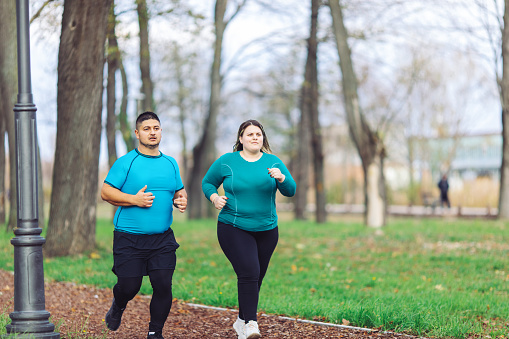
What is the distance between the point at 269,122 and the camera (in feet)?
149

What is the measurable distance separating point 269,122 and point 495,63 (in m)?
25.5

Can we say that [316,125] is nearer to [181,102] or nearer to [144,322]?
[144,322]

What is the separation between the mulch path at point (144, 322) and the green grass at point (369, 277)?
12.2 inches

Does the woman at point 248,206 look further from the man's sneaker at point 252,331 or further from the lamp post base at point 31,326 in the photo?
the lamp post base at point 31,326

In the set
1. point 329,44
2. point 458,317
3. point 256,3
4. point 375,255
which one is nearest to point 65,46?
point 375,255

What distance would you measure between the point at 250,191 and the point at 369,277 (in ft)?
15.1

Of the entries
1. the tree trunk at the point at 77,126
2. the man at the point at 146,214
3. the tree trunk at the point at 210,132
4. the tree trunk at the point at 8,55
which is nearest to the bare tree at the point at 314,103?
the tree trunk at the point at 210,132

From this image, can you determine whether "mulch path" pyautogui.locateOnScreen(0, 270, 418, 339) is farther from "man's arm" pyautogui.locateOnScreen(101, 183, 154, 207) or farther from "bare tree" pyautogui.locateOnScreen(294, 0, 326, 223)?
"bare tree" pyautogui.locateOnScreen(294, 0, 326, 223)

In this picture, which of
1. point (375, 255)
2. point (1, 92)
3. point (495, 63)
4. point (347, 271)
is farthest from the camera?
point (495, 63)

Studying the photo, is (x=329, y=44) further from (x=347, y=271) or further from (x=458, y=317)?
(x=458, y=317)

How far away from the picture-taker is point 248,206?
205 inches

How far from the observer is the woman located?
5.20 meters

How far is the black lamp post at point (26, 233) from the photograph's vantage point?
4.88 m

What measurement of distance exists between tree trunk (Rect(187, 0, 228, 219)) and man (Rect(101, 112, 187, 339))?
16.6 meters
